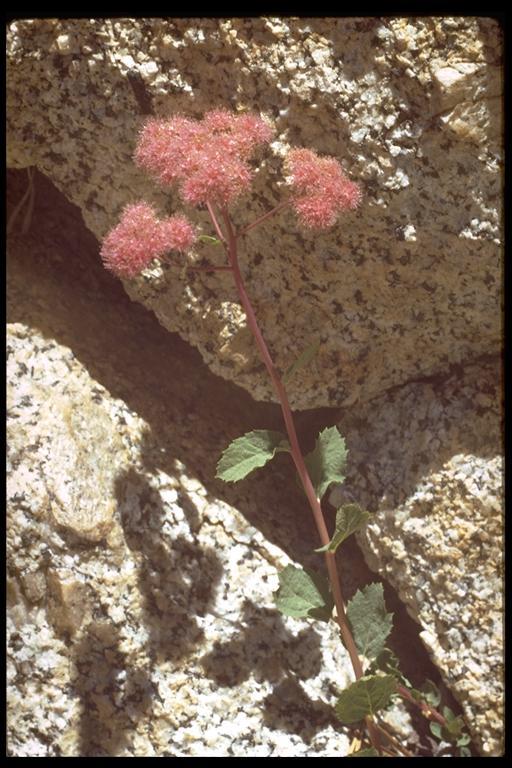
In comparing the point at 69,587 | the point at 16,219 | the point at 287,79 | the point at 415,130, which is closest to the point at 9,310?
the point at 16,219

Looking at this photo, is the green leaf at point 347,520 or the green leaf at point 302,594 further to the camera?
the green leaf at point 302,594

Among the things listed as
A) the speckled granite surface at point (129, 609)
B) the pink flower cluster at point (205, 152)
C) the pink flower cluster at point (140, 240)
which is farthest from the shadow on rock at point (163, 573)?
the pink flower cluster at point (205, 152)

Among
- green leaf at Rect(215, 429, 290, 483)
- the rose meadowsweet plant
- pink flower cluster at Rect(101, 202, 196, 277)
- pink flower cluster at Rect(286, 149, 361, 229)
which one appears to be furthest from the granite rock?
pink flower cluster at Rect(101, 202, 196, 277)

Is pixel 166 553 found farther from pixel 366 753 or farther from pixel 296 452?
pixel 366 753

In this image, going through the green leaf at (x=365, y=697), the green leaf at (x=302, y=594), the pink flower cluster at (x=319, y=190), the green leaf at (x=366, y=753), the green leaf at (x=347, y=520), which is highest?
the pink flower cluster at (x=319, y=190)

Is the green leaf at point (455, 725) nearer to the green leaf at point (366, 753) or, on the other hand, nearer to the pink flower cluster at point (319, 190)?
the green leaf at point (366, 753)

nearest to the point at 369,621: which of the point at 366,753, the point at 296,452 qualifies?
the point at 366,753

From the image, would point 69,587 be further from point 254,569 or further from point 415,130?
point 415,130

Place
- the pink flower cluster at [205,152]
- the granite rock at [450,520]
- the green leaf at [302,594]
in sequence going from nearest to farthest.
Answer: the pink flower cluster at [205,152]
the green leaf at [302,594]
the granite rock at [450,520]
